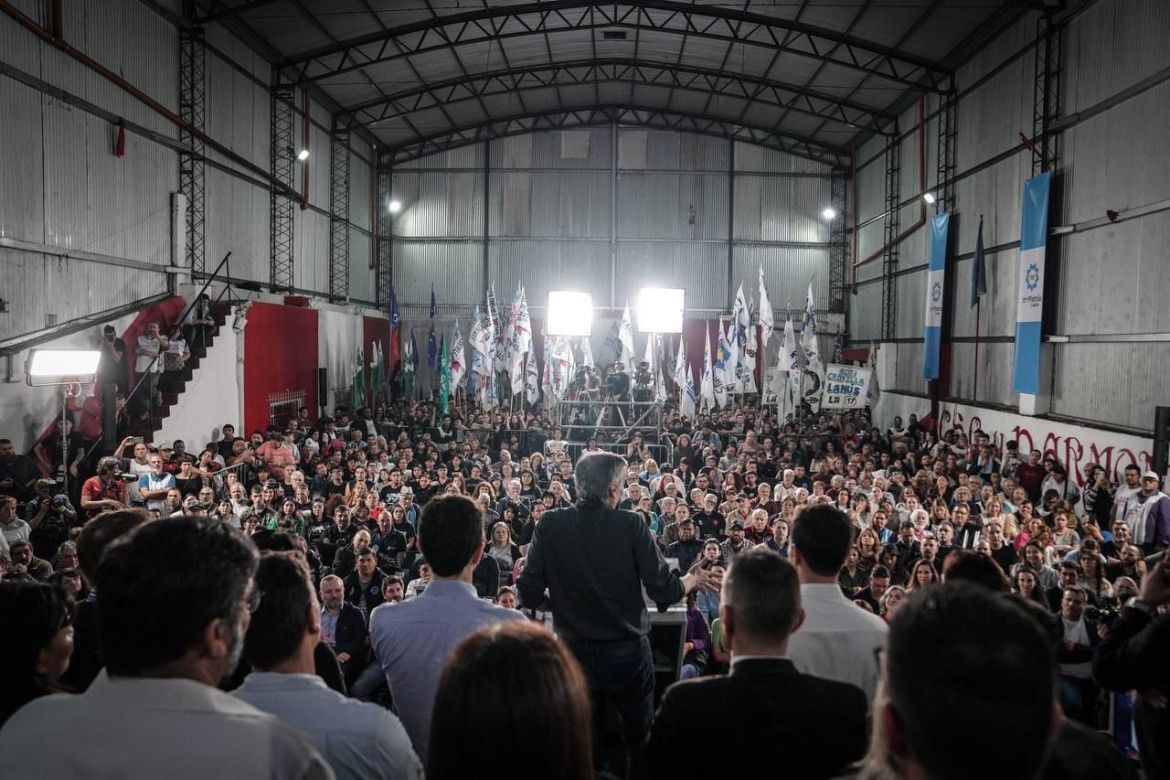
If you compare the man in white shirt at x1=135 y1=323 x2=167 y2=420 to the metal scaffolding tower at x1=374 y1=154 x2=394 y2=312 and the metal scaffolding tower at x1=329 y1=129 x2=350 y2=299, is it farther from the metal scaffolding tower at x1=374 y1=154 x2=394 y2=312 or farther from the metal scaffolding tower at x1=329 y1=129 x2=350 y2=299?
the metal scaffolding tower at x1=374 y1=154 x2=394 y2=312

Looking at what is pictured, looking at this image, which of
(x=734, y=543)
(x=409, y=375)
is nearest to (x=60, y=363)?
(x=734, y=543)

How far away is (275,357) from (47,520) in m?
11.0

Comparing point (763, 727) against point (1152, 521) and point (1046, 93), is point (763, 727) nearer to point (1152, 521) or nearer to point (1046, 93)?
point (1152, 521)

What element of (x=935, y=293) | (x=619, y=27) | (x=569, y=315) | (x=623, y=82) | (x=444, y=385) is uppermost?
(x=619, y=27)

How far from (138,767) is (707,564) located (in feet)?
21.8

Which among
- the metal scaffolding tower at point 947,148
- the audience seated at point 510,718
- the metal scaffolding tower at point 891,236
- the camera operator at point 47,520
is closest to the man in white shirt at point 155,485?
the camera operator at point 47,520

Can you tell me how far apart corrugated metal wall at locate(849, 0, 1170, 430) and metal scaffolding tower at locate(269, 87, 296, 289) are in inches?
687

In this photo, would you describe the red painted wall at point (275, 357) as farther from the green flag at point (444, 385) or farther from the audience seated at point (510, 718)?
the audience seated at point (510, 718)

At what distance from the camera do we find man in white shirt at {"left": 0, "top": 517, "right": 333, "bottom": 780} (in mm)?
1641

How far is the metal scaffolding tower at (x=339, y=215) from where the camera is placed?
26.7 meters

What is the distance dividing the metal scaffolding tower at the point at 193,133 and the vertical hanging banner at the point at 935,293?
57.2 ft

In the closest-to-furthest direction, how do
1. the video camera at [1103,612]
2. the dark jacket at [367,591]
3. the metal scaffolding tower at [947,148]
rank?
the video camera at [1103,612] → the dark jacket at [367,591] → the metal scaffolding tower at [947,148]

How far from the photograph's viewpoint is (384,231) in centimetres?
3106

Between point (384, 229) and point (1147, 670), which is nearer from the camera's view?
point (1147, 670)
